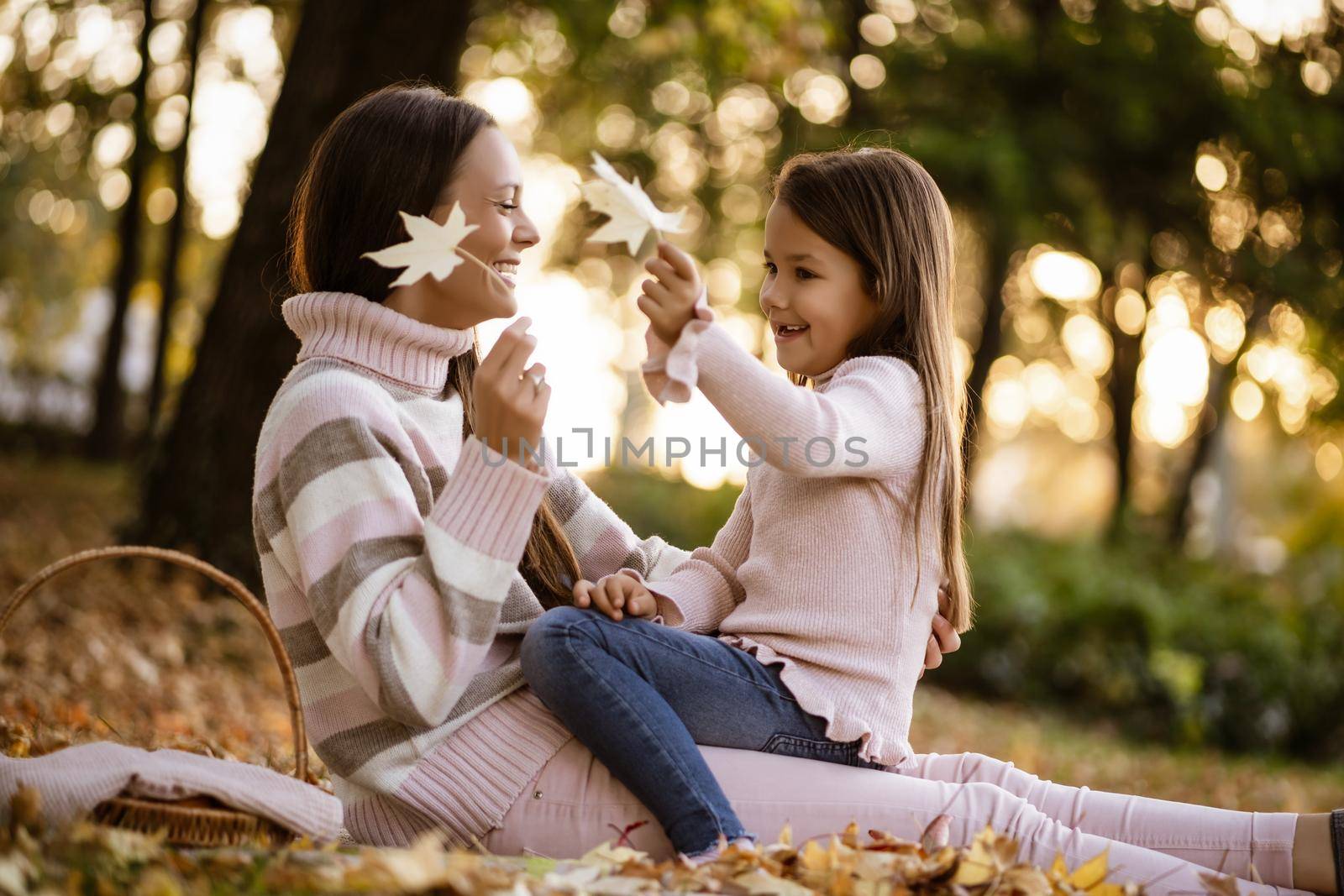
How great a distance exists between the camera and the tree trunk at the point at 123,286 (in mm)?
11289

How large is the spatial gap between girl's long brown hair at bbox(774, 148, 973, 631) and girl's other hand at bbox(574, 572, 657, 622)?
0.66 meters

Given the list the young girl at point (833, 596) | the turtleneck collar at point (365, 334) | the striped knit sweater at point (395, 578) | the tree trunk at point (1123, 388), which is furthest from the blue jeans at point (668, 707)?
the tree trunk at point (1123, 388)

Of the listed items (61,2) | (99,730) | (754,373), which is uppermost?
(61,2)

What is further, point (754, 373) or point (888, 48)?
point (888, 48)

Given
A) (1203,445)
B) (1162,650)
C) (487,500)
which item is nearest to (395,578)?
(487,500)

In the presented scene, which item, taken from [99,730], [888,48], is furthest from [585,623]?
[888,48]

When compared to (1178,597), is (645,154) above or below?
above

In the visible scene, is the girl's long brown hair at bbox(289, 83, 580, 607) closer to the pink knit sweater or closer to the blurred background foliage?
the pink knit sweater

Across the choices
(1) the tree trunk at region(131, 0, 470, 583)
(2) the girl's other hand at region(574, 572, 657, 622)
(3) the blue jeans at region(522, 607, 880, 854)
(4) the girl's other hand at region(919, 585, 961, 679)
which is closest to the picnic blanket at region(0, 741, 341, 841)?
(3) the blue jeans at region(522, 607, 880, 854)

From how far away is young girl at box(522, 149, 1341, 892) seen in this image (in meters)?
2.32

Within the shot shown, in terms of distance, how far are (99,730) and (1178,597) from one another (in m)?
7.82

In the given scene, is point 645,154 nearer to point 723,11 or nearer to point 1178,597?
point 723,11

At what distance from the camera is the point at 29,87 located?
35.8 feet

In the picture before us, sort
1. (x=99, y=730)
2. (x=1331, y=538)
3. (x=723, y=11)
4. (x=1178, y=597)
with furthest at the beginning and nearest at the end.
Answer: (x=1331, y=538)
(x=1178, y=597)
(x=723, y=11)
(x=99, y=730)
